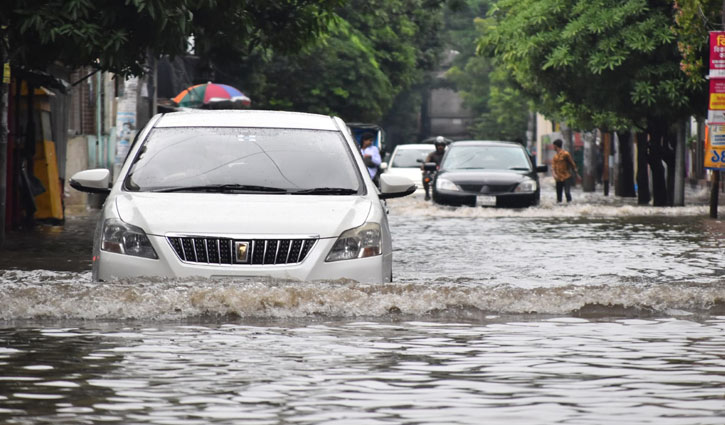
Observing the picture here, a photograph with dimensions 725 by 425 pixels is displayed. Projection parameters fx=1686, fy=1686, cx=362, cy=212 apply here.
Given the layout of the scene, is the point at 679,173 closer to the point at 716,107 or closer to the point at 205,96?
the point at 716,107

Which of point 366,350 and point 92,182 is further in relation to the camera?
point 92,182

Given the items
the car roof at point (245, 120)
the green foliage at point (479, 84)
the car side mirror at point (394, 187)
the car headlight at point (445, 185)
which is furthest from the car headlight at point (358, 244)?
the green foliage at point (479, 84)

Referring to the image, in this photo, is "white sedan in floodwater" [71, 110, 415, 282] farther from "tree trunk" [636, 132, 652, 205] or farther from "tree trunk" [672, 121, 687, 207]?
"tree trunk" [636, 132, 652, 205]

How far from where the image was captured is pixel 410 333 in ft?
32.2

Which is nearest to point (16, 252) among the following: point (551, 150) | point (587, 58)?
point (587, 58)

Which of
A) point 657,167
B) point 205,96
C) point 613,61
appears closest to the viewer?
point 613,61

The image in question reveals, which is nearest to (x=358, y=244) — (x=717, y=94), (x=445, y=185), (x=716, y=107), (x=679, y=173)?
(x=717, y=94)

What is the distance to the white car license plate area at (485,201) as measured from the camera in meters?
30.1

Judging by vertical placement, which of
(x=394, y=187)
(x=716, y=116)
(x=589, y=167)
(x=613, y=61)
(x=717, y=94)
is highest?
(x=613, y=61)

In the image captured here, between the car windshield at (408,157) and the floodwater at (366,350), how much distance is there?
29.5 m

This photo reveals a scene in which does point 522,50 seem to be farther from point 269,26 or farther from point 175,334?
point 175,334

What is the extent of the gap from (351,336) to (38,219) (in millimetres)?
15373

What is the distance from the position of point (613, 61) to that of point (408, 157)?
12.2m

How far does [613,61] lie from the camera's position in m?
33.9
